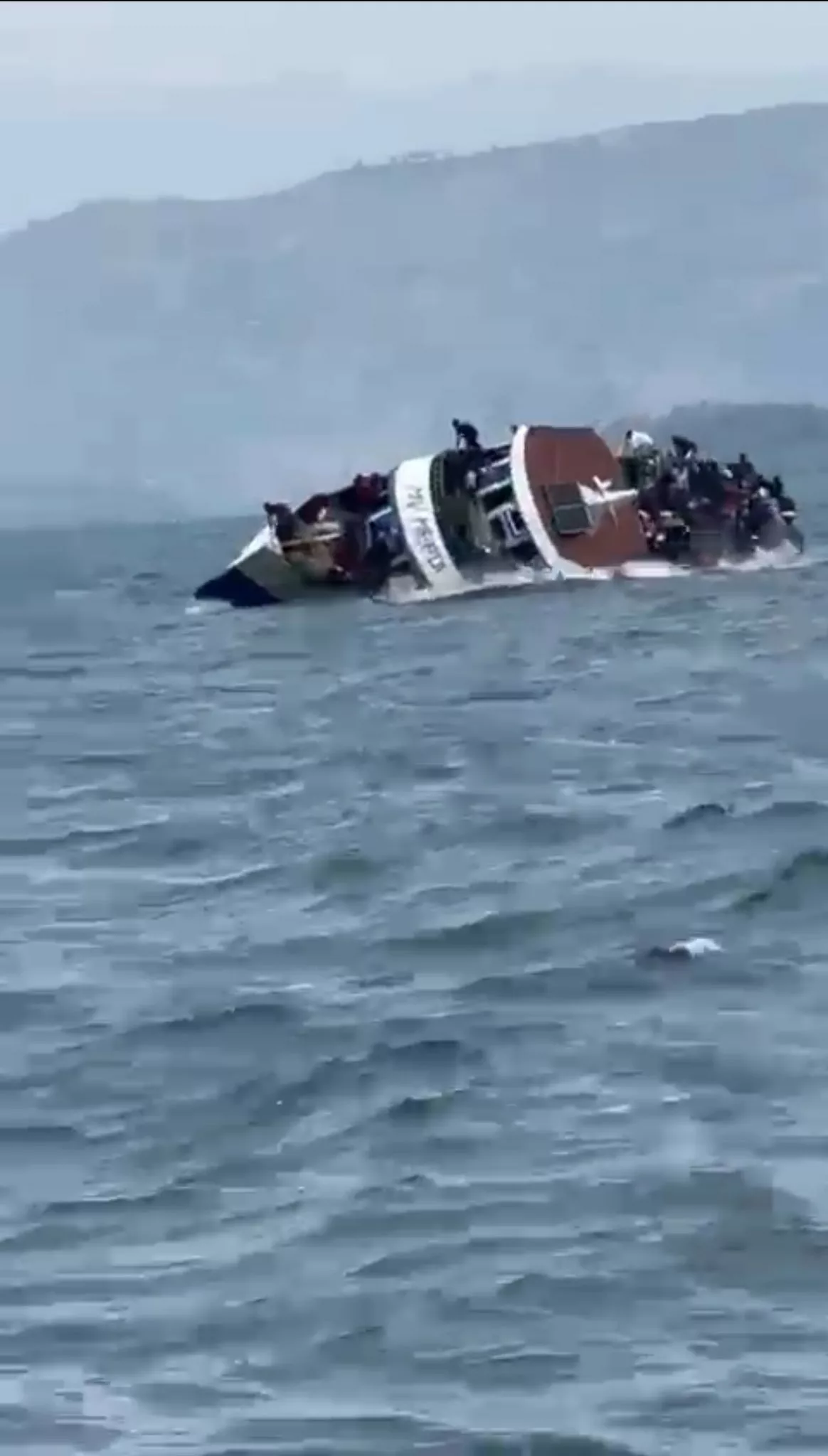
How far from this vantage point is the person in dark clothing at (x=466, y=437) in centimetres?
5903

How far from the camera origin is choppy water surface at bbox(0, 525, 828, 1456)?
13.6 m

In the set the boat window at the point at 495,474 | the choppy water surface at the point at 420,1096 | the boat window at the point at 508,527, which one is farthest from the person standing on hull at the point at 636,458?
the choppy water surface at the point at 420,1096

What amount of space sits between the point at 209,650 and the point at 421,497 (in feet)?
17.9

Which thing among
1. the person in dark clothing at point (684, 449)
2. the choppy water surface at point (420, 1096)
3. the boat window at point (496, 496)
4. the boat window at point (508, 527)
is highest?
the person in dark clothing at point (684, 449)

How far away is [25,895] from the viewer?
27.1 meters

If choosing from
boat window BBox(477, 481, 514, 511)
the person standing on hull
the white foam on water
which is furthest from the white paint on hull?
the white foam on water

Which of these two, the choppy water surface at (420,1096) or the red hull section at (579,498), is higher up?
the red hull section at (579,498)

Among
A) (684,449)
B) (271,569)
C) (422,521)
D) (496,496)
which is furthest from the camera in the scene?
(271,569)

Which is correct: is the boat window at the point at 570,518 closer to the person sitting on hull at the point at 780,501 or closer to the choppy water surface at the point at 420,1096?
the person sitting on hull at the point at 780,501

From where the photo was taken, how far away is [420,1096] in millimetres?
18375

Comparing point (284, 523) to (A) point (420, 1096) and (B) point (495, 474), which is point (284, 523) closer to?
(B) point (495, 474)

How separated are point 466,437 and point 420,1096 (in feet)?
138

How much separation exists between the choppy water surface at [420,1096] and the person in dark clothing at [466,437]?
2130cm

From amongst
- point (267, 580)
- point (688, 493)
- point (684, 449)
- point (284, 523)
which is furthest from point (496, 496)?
point (267, 580)
